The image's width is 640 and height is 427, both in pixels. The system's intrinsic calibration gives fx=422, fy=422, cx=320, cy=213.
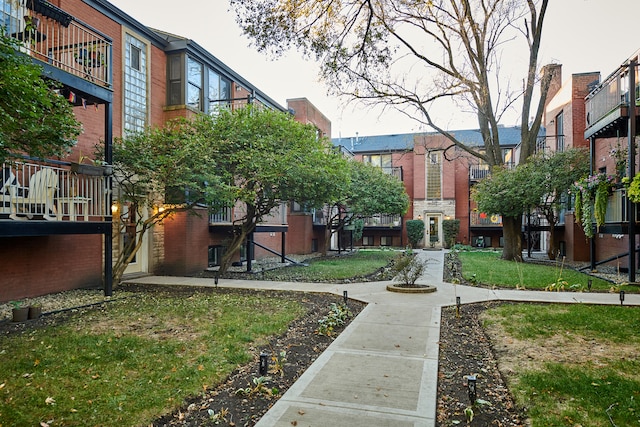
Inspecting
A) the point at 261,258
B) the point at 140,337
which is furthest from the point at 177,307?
the point at 261,258

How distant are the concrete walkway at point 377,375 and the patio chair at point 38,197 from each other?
5909mm

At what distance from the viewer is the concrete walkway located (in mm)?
3451

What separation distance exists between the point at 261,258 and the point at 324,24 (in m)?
13.4

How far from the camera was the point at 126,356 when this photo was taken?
→ 4.93m

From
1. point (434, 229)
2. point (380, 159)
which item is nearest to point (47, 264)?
point (434, 229)

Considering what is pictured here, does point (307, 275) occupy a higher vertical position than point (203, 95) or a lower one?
lower

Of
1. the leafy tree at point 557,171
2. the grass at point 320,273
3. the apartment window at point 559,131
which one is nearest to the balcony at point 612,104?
the leafy tree at point 557,171

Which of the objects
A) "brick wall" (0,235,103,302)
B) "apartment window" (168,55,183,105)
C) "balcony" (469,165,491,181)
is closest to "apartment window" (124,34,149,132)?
"apartment window" (168,55,183,105)

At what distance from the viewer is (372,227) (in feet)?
105

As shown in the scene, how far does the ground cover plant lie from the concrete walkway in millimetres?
657

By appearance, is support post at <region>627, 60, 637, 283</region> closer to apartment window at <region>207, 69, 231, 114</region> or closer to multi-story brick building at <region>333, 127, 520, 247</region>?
apartment window at <region>207, 69, 231, 114</region>

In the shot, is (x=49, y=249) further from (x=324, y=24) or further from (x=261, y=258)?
(x=261, y=258)

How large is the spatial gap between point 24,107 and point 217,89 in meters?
10.8

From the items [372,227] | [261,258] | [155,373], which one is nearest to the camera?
[155,373]
